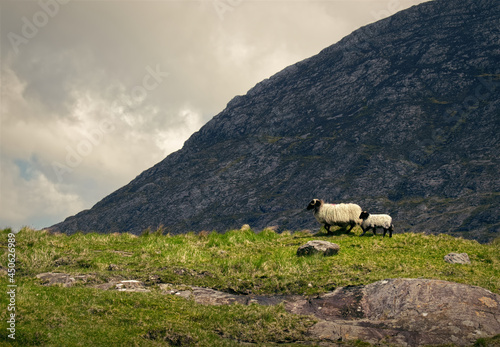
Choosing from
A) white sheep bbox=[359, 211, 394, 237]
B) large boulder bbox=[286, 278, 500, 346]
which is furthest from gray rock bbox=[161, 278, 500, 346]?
white sheep bbox=[359, 211, 394, 237]

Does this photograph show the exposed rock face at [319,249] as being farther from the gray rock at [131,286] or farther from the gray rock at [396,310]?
the gray rock at [131,286]

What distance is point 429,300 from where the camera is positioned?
16375 millimetres

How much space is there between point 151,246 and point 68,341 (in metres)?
14.8

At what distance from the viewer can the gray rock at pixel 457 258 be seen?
2314 cm

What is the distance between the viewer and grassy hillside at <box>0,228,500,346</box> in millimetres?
14211

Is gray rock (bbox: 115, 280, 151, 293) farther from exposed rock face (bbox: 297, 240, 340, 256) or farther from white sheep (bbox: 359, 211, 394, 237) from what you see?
white sheep (bbox: 359, 211, 394, 237)

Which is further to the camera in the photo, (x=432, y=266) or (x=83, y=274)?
(x=432, y=266)

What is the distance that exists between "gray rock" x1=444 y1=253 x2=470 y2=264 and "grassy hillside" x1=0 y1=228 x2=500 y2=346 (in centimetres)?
52

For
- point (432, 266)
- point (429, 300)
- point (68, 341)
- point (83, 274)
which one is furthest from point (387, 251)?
point (68, 341)

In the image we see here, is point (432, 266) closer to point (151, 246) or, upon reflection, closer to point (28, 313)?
point (151, 246)

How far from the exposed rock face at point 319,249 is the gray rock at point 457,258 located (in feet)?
18.8

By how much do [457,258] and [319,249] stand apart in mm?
7183

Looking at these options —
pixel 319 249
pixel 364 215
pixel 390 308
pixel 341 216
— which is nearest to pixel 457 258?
pixel 319 249

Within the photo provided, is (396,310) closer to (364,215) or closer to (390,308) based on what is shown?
(390,308)
